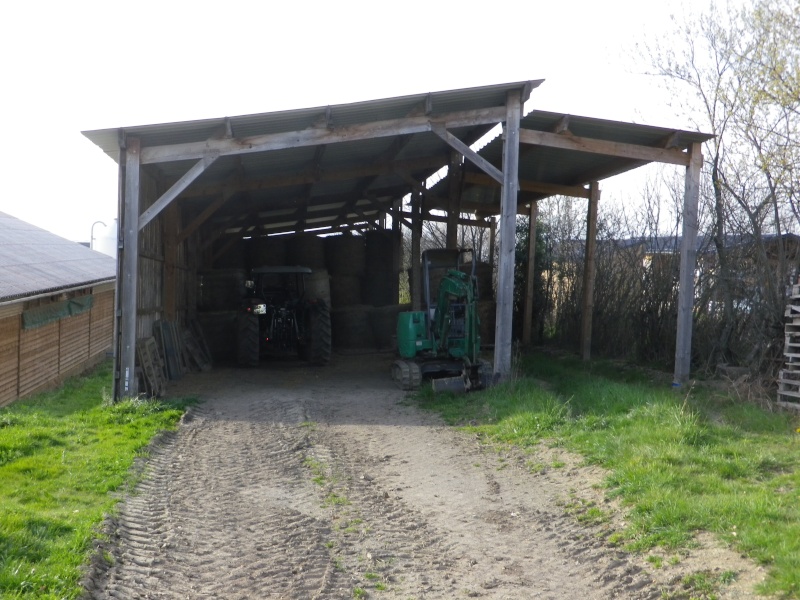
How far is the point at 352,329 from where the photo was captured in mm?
19766

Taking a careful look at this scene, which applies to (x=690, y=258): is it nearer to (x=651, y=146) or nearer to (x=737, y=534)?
(x=651, y=146)

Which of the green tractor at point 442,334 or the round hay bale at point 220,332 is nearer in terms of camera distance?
the green tractor at point 442,334

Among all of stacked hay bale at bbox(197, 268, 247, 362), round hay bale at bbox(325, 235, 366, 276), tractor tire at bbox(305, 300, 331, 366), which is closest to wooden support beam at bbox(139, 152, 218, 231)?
tractor tire at bbox(305, 300, 331, 366)

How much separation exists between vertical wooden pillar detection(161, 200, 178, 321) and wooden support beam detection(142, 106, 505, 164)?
12.1 ft

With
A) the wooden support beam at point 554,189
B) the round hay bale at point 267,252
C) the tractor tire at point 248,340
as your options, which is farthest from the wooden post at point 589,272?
the round hay bale at point 267,252

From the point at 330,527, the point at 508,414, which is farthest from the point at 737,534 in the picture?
the point at 508,414

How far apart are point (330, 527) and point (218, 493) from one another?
1347 millimetres

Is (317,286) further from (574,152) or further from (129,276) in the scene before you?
(129,276)

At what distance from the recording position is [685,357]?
11938 mm

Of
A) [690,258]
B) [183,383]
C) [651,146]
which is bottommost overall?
[183,383]

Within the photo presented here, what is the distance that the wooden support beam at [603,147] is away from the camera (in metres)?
12.0

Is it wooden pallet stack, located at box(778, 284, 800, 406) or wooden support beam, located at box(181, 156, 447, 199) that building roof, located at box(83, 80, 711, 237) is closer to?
wooden support beam, located at box(181, 156, 447, 199)

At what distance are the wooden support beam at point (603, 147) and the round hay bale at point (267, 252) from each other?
1112cm

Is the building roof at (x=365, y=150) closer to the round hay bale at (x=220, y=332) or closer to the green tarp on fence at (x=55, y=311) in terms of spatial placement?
the round hay bale at (x=220, y=332)
